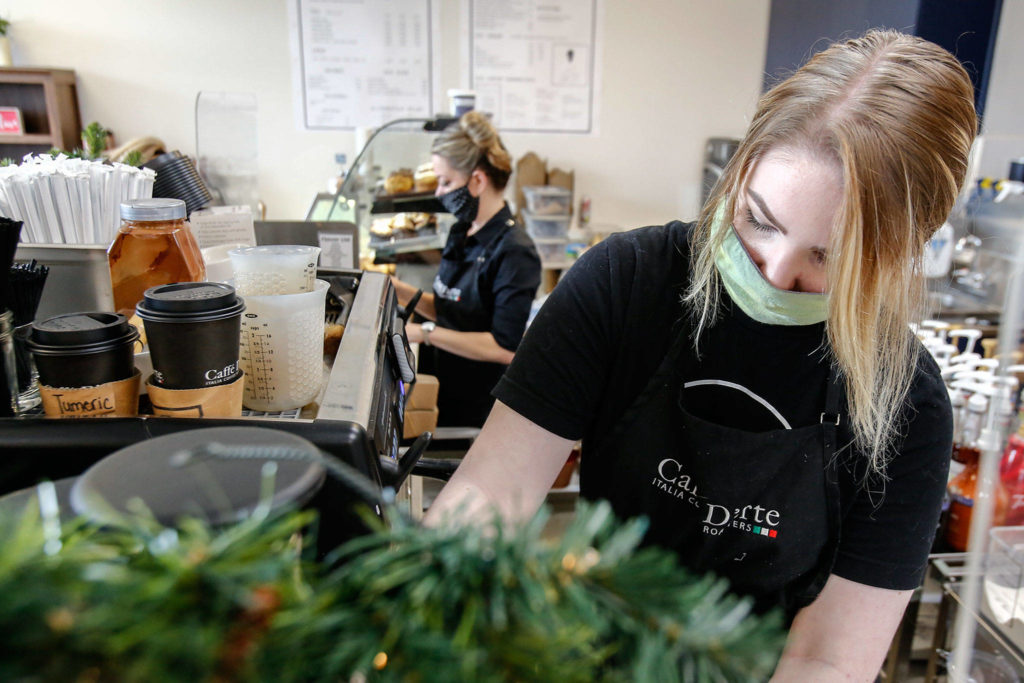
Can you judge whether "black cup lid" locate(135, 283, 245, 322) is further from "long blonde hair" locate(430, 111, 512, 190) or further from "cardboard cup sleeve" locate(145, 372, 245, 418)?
"long blonde hair" locate(430, 111, 512, 190)

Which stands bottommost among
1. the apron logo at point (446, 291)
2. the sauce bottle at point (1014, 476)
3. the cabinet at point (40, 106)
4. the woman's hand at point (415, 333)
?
the sauce bottle at point (1014, 476)

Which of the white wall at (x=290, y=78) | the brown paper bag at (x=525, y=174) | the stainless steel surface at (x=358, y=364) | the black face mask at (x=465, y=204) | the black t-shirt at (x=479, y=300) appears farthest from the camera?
the brown paper bag at (x=525, y=174)

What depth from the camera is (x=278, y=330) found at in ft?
2.50

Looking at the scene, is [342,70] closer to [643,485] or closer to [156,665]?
[643,485]

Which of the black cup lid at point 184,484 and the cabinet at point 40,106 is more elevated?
the cabinet at point 40,106

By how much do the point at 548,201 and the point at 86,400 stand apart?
13.0 ft

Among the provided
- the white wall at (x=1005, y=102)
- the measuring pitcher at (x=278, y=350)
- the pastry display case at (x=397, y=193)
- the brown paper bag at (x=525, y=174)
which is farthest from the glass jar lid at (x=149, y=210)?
the brown paper bag at (x=525, y=174)

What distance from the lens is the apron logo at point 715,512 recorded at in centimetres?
103

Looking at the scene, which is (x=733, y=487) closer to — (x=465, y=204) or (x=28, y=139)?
(x=465, y=204)

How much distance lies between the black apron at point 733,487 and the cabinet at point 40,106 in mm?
4207

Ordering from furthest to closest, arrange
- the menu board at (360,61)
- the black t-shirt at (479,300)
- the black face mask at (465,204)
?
the menu board at (360,61) < the black face mask at (465,204) < the black t-shirt at (479,300)

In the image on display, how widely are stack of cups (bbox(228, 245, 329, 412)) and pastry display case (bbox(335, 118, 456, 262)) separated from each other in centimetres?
229

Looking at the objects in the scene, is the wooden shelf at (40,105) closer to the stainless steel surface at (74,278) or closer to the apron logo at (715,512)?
the stainless steel surface at (74,278)

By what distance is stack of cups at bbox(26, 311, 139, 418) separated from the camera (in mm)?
588
